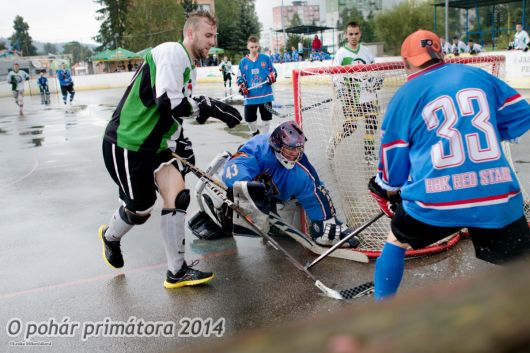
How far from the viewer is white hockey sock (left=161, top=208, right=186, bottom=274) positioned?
130 inches

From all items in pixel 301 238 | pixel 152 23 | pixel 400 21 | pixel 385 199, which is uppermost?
pixel 152 23

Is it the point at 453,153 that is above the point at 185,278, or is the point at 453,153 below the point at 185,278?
above

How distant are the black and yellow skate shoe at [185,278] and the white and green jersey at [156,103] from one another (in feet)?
2.63

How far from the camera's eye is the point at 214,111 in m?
3.42

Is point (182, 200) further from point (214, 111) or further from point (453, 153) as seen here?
point (453, 153)

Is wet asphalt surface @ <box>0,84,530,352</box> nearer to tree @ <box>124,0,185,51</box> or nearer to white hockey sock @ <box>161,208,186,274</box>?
white hockey sock @ <box>161,208,186,274</box>

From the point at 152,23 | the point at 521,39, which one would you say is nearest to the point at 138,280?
the point at 521,39

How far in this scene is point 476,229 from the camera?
2188 millimetres

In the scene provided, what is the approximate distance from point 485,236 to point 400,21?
58881 mm

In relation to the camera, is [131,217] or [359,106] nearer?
[131,217]

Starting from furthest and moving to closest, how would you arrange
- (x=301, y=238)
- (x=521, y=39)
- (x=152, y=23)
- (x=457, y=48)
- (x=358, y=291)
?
(x=152, y=23) → (x=457, y=48) → (x=521, y=39) → (x=301, y=238) → (x=358, y=291)

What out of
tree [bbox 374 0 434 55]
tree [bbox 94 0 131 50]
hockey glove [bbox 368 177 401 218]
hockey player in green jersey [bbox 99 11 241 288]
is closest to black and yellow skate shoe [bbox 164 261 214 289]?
hockey player in green jersey [bbox 99 11 241 288]

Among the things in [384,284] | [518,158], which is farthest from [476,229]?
[518,158]

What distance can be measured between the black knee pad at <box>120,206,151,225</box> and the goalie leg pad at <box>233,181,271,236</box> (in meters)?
0.61
